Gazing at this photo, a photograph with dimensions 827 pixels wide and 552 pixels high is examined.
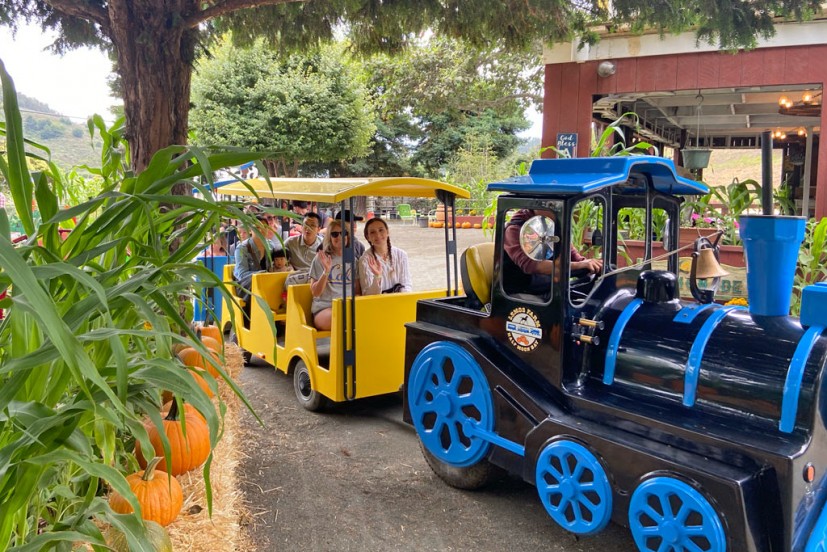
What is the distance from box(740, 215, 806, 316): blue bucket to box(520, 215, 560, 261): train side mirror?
0.88 metres

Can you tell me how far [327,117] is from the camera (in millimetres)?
19250

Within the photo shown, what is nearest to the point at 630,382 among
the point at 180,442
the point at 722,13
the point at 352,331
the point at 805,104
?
the point at 180,442

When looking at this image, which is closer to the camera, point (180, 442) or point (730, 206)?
point (180, 442)

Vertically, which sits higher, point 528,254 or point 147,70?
point 147,70

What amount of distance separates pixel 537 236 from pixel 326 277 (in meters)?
2.34

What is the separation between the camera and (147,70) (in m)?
3.82

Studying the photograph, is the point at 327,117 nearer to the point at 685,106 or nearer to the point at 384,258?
the point at 685,106

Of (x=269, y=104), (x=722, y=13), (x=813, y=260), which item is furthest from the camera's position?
(x=269, y=104)

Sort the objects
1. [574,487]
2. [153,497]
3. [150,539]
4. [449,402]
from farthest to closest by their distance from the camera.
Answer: [449,402]
[574,487]
[153,497]
[150,539]

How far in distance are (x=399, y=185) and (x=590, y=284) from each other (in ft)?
5.72

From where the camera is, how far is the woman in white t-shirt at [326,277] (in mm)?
5117

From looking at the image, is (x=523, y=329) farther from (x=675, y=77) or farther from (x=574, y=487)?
(x=675, y=77)

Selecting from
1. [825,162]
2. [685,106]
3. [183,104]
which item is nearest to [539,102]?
[685,106]

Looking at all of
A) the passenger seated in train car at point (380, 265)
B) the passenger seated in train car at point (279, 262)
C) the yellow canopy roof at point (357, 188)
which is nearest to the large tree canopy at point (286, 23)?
the yellow canopy roof at point (357, 188)
